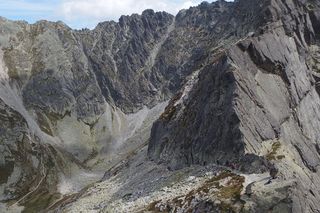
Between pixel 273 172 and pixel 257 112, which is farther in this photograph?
pixel 257 112

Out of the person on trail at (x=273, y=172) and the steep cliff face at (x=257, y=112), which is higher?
the steep cliff face at (x=257, y=112)

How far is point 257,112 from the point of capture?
278 ft

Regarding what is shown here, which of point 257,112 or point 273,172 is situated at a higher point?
point 257,112

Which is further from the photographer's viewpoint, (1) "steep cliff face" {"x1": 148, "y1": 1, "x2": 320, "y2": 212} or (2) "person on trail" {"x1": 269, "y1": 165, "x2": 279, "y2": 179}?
(1) "steep cliff face" {"x1": 148, "y1": 1, "x2": 320, "y2": 212}

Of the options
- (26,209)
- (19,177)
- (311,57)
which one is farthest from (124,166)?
Answer: (19,177)

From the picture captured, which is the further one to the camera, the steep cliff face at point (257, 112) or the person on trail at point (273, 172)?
the steep cliff face at point (257, 112)

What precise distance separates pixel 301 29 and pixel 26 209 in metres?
111

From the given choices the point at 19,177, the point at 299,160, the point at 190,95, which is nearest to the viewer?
the point at 299,160

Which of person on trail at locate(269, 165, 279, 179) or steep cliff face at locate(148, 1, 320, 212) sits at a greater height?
steep cliff face at locate(148, 1, 320, 212)

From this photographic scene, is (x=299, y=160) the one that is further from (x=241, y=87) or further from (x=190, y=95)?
(x=190, y=95)

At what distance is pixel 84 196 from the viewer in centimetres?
10256

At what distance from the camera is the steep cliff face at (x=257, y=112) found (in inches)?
3093

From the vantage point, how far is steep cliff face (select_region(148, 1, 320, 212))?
258ft

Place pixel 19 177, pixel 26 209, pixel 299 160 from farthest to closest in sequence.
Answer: pixel 19 177, pixel 26 209, pixel 299 160
